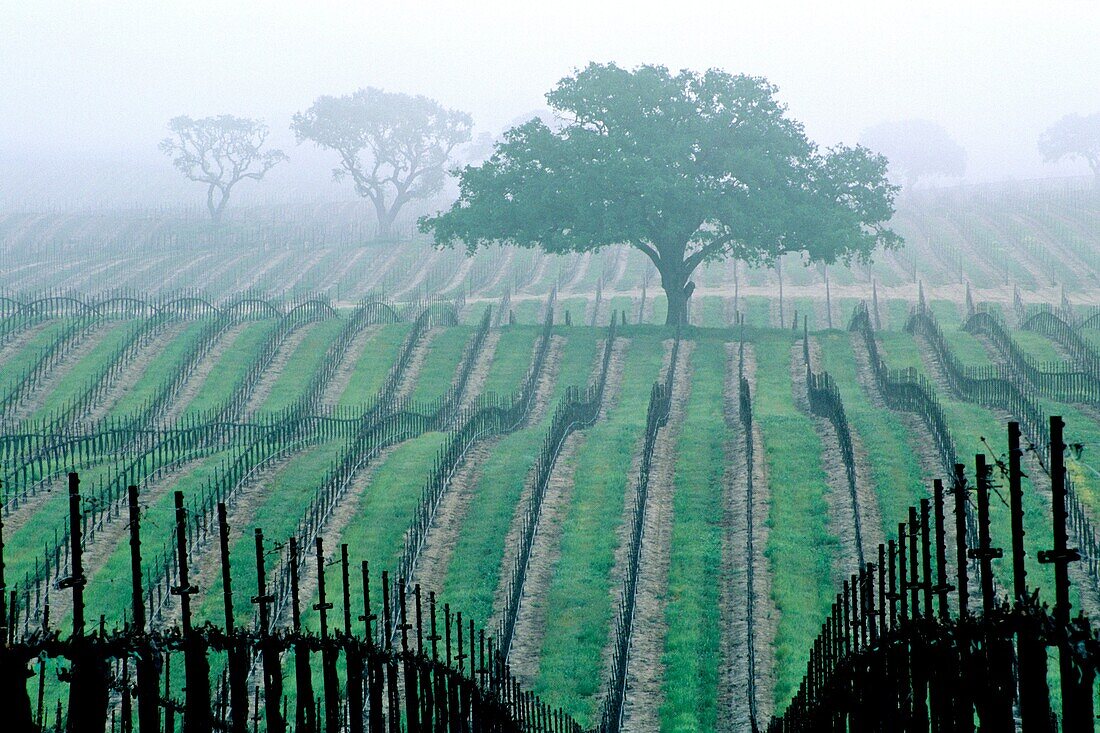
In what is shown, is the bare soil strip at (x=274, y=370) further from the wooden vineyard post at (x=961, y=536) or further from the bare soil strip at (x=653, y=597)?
the wooden vineyard post at (x=961, y=536)

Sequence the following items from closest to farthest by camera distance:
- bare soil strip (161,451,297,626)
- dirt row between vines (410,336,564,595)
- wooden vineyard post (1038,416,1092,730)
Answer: wooden vineyard post (1038,416,1092,730) → bare soil strip (161,451,297,626) → dirt row between vines (410,336,564,595)

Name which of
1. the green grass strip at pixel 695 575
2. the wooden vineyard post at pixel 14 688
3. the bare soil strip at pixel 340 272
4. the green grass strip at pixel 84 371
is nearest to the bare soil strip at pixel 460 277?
the bare soil strip at pixel 340 272

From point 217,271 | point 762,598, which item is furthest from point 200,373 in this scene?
point 217,271

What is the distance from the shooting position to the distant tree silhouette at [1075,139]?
581 ft

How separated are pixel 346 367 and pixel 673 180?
17426 mm

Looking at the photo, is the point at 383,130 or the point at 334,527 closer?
the point at 334,527

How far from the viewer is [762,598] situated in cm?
2869

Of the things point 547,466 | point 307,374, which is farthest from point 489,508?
point 307,374

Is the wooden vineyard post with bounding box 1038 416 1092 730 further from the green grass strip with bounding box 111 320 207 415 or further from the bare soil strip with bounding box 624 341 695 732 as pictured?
the green grass strip with bounding box 111 320 207 415

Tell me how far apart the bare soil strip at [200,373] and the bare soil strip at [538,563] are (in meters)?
14.9

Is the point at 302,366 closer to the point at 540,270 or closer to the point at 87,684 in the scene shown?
the point at 540,270

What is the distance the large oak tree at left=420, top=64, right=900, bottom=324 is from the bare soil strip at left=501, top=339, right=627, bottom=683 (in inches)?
799

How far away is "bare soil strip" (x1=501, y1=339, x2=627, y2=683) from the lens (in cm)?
2695

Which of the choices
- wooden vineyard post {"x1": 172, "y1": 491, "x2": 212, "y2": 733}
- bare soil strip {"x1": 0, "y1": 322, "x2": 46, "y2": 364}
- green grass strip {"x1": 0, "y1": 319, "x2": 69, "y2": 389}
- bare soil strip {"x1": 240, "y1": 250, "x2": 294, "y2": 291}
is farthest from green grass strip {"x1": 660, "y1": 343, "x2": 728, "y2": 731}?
bare soil strip {"x1": 240, "y1": 250, "x2": 294, "y2": 291}
